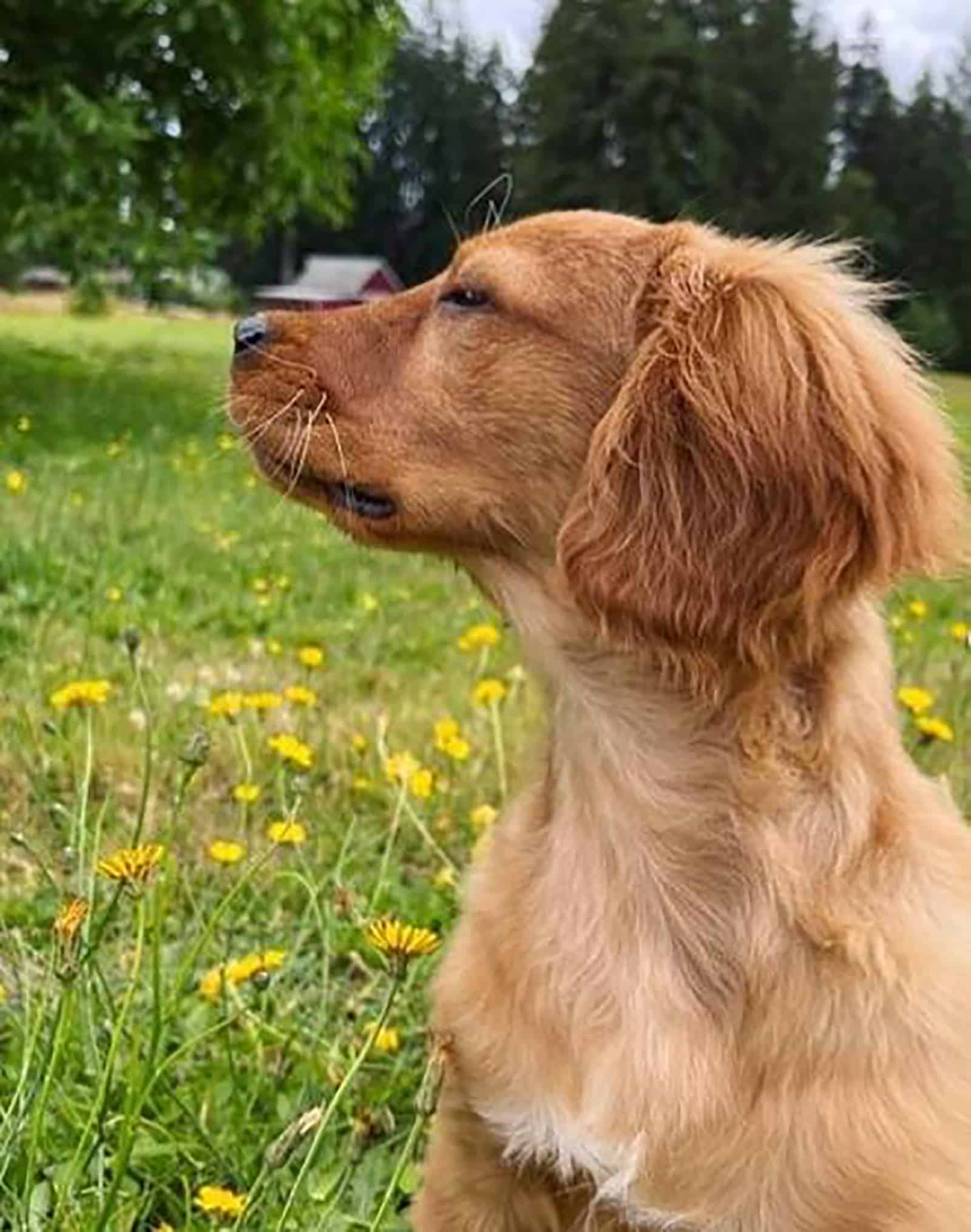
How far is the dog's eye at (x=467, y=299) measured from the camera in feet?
7.67

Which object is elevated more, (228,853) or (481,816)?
(228,853)

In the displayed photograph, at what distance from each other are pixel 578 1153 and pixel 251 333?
1.15 meters

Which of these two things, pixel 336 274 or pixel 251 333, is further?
pixel 336 274

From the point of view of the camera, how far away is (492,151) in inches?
1652

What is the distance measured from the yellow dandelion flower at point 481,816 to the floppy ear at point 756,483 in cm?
126

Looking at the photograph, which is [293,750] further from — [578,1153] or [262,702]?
[578,1153]

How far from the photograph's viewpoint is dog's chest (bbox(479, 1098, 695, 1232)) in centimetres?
199

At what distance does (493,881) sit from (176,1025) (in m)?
0.76

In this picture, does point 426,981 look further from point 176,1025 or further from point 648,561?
point 648,561

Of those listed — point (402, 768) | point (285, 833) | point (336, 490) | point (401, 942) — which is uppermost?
point (336, 490)

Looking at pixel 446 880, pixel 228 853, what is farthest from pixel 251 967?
pixel 446 880

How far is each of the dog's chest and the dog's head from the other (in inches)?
22.2

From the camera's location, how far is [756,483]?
2.03m

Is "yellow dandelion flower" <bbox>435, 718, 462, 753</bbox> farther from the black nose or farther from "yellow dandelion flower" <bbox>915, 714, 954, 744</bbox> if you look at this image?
the black nose
